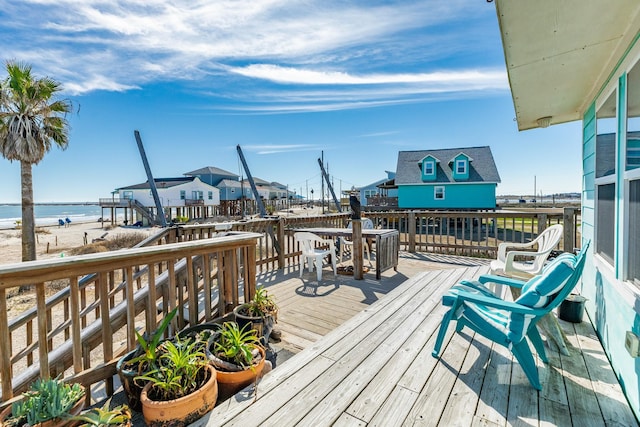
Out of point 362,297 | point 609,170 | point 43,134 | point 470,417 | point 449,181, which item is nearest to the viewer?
point 470,417

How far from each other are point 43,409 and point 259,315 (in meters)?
1.42

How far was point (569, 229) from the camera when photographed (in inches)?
187

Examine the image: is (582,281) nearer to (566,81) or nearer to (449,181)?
(566,81)

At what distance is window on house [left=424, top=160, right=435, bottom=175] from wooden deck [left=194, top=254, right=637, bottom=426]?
1808cm

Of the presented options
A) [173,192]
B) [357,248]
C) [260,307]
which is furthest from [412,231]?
[173,192]

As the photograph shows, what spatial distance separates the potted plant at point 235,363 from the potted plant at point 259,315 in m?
0.43

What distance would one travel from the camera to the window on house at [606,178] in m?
2.12

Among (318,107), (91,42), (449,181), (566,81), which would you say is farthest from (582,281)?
(318,107)

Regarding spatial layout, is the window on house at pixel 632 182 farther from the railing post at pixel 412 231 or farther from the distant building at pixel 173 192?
the distant building at pixel 173 192

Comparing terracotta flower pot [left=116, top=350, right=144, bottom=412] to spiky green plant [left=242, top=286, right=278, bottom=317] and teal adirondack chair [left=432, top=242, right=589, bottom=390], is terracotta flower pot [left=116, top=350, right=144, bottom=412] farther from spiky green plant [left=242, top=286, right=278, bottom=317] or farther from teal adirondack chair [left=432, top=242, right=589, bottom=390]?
teal adirondack chair [left=432, top=242, right=589, bottom=390]

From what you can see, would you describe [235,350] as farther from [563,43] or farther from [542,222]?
[542,222]

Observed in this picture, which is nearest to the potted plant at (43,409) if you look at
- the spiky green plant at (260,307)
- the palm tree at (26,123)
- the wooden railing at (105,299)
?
the wooden railing at (105,299)

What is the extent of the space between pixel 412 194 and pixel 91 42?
18.2m

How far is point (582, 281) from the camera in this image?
3.35 m
